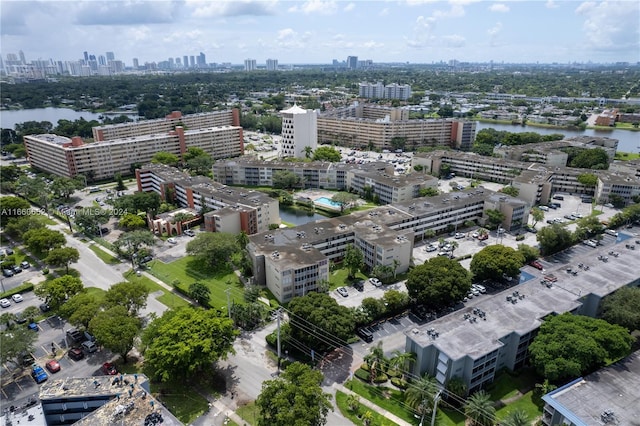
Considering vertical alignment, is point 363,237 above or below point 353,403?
above

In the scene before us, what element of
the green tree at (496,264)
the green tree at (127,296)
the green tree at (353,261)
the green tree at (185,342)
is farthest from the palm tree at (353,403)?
the green tree at (496,264)

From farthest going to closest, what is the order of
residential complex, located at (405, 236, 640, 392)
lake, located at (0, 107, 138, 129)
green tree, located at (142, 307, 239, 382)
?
lake, located at (0, 107, 138, 129), residential complex, located at (405, 236, 640, 392), green tree, located at (142, 307, 239, 382)

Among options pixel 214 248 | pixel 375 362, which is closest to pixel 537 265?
pixel 375 362

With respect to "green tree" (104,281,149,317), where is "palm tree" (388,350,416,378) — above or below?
below

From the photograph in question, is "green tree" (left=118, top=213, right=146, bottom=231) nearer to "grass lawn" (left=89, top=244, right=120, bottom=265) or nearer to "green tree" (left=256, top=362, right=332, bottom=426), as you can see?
"grass lawn" (left=89, top=244, right=120, bottom=265)

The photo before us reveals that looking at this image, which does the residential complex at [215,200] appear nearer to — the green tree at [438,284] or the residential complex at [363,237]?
the residential complex at [363,237]

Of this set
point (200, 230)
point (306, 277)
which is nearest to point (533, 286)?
point (306, 277)

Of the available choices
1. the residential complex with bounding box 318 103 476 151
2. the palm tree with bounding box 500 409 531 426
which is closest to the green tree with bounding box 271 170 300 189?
the residential complex with bounding box 318 103 476 151

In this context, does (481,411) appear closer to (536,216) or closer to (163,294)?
(163,294)
